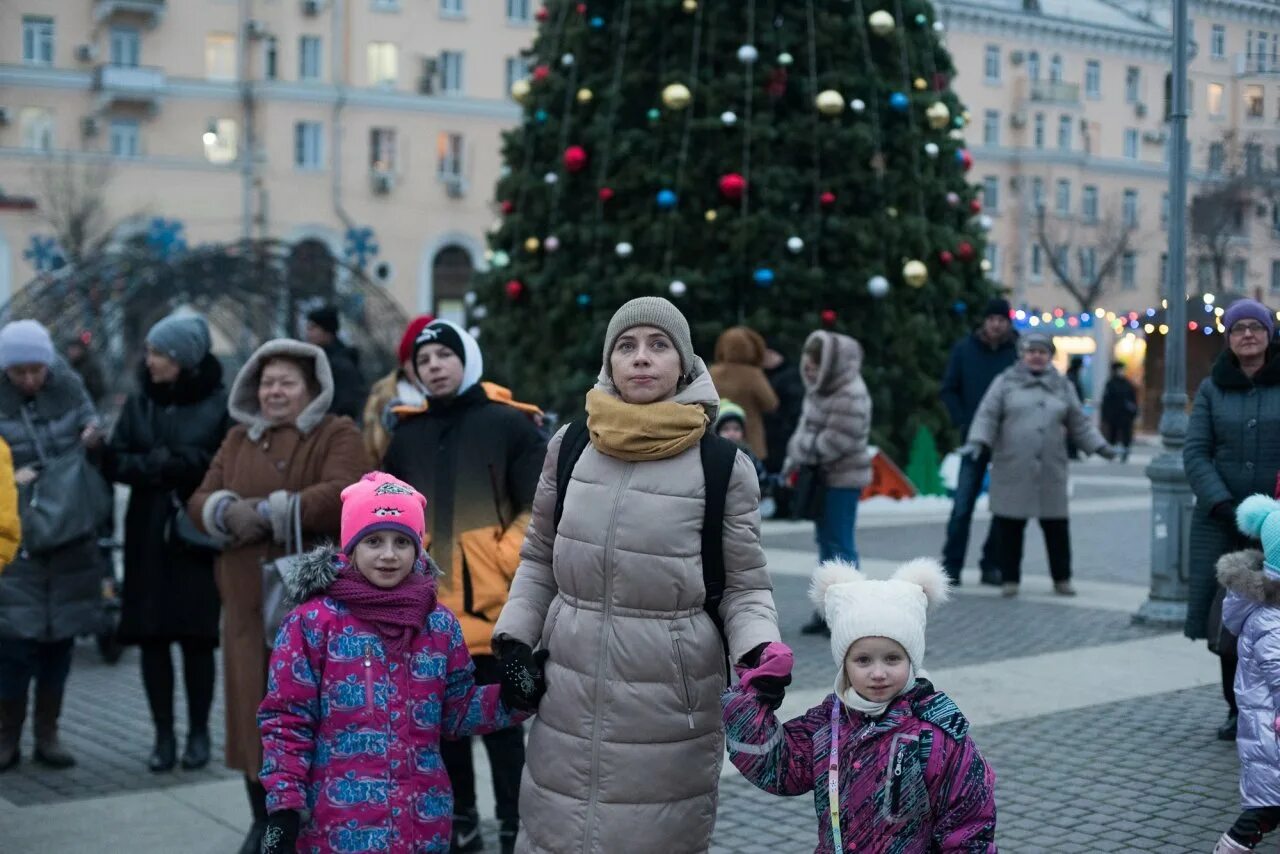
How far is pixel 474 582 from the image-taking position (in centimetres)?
533

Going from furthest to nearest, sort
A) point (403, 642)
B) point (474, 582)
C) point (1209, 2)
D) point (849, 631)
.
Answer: point (1209, 2), point (474, 582), point (403, 642), point (849, 631)

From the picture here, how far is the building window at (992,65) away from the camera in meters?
43.2

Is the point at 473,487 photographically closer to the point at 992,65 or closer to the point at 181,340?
the point at 181,340

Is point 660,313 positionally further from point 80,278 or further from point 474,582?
point 80,278

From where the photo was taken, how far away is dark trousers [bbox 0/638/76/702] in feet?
22.1

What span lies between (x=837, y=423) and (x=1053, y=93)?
33281mm

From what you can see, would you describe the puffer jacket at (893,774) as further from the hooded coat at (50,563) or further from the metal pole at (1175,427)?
the metal pole at (1175,427)

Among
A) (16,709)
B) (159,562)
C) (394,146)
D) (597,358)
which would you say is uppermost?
(394,146)

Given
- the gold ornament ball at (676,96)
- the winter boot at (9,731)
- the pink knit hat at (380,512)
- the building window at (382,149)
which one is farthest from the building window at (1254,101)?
the building window at (382,149)

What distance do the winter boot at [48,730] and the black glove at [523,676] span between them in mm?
3625

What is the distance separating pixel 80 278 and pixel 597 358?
17.2ft

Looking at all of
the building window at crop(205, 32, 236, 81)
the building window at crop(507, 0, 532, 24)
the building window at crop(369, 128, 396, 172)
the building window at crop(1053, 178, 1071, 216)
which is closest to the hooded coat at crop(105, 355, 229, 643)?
the building window at crop(369, 128, 396, 172)


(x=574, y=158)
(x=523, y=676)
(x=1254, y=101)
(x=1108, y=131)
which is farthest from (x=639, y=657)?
(x=1108, y=131)

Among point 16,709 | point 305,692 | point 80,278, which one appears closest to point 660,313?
point 305,692
